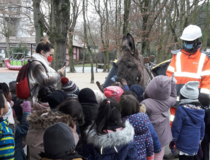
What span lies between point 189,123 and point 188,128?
8 cm

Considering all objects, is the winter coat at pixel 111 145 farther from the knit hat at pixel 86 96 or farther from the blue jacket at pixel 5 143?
the blue jacket at pixel 5 143

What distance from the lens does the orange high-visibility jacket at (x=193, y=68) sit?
3.58m

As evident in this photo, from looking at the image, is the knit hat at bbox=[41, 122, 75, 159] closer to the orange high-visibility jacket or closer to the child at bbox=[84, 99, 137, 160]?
the child at bbox=[84, 99, 137, 160]

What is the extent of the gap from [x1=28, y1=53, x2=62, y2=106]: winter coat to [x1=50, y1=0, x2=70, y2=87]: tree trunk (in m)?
1.36

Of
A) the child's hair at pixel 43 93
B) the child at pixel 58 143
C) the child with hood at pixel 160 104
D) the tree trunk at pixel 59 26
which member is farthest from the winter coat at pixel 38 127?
the tree trunk at pixel 59 26

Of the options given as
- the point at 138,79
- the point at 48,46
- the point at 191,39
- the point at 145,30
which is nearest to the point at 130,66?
the point at 138,79

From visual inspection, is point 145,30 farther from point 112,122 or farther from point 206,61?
point 112,122

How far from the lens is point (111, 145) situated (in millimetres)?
2164

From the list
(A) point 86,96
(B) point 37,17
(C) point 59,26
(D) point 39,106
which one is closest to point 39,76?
(D) point 39,106

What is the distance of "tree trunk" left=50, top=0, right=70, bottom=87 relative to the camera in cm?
452

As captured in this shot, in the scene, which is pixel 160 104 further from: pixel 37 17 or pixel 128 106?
pixel 37 17

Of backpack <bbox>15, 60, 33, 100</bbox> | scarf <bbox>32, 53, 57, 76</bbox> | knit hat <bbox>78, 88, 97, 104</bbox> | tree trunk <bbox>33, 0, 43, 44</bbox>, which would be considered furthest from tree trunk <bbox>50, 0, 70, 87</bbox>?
knit hat <bbox>78, 88, 97, 104</bbox>

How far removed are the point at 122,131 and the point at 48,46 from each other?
2047mm

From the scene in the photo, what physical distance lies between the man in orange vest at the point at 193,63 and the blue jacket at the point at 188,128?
1.86ft
